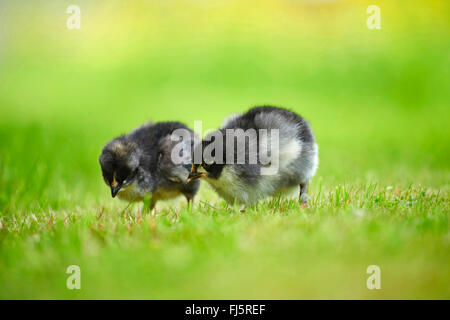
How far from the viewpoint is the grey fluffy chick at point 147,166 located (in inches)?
193

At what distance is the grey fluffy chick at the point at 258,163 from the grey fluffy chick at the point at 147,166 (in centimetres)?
86

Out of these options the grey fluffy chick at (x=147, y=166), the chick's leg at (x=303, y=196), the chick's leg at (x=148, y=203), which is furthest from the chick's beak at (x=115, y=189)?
the chick's leg at (x=303, y=196)

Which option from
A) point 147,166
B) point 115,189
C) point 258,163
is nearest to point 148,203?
point 147,166

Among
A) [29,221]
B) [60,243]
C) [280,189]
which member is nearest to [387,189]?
[280,189]

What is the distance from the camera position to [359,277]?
2889 mm

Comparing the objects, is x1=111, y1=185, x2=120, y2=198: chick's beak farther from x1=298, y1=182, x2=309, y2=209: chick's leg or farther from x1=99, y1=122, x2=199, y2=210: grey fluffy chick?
x1=298, y1=182, x2=309, y2=209: chick's leg

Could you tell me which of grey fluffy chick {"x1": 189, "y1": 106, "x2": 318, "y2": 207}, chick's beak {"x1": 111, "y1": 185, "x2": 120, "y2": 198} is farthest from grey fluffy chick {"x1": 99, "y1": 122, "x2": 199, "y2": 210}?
grey fluffy chick {"x1": 189, "y1": 106, "x2": 318, "y2": 207}

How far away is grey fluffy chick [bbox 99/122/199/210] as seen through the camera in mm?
4895

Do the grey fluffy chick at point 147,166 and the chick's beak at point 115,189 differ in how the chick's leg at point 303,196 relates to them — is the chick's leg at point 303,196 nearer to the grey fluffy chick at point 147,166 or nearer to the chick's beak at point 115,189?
the grey fluffy chick at point 147,166

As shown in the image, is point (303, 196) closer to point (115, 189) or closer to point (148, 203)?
point (148, 203)

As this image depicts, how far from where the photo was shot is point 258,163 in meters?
4.42
